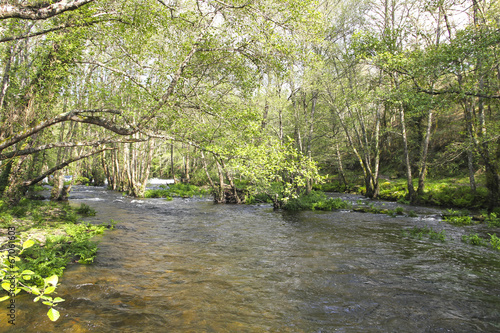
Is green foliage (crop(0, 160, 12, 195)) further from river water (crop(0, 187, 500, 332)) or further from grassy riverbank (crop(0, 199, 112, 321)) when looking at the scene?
river water (crop(0, 187, 500, 332))

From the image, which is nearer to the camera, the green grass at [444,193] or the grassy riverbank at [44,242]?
the grassy riverbank at [44,242]

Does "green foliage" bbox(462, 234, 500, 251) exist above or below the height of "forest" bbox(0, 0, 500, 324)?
below

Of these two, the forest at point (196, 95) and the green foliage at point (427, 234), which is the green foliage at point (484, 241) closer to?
the forest at point (196, 95)

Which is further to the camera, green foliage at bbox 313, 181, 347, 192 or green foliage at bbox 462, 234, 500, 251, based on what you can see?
green foliage at bbox 313, 181, 347, 192

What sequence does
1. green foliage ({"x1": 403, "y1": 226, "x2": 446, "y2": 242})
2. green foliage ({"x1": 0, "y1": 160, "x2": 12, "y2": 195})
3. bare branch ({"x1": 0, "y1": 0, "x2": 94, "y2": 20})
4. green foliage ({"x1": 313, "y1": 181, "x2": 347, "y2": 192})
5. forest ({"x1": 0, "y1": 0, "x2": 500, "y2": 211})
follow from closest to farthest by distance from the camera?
bare branch ({"x1": 0, "y1": 0, "x2": 94, "y2": 20}) → forest ({"x1": 0, "y1": 0, "x2": 500, "y2": 211}) → green foliage ({"x1": 403, "y1": 226, "x2": 446, "y2": 242}) → green foliage ({"x1": 0, "y1": 160, "x2": 12, "y2": 195}) → green foliage ({"x1": 313, "y1": 181, "x2": 347, "y2": 192})

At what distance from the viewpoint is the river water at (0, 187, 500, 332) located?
14.6 feet

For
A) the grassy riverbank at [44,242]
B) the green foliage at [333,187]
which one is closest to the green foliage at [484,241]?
the grassy riverbank at [44,242]

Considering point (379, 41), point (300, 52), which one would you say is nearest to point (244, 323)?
point (300, 52)

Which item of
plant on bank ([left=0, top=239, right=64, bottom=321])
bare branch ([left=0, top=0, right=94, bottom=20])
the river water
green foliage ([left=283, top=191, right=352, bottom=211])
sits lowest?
the river water

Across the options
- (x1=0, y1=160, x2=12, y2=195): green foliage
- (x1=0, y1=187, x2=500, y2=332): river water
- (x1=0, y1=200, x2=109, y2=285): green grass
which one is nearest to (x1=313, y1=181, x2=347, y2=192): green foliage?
(x1=0, y1=187, x2=500, y2=332): river water

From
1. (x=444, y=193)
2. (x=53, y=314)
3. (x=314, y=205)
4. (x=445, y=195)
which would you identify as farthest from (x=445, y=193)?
(x=53, y=314)

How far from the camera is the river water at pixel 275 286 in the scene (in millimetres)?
4457

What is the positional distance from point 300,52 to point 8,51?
486 inches

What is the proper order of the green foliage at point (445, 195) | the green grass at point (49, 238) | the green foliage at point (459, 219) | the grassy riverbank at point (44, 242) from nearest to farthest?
the grassy riverbank at point (44, 242)
the green grass at point (49, 238)
the green foliage at point (459, 219)
the green foliage at point (445, 195)
